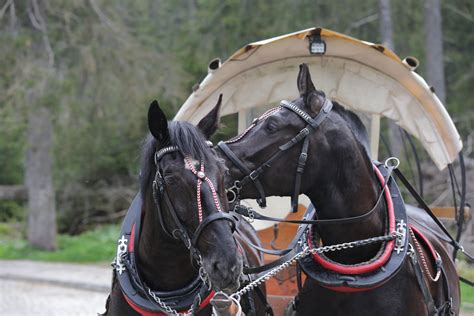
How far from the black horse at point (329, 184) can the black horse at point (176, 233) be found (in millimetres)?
363

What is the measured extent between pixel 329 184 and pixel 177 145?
1.01 meters

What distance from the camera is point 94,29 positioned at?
17078 mm

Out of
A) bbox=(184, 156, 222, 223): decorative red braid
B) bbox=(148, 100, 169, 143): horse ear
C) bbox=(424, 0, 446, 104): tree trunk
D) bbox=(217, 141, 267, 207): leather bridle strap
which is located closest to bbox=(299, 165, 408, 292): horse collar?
bbox=(217, 141, 267, 207): leather bridle strap

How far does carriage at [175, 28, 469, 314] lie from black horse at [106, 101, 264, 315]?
177cm

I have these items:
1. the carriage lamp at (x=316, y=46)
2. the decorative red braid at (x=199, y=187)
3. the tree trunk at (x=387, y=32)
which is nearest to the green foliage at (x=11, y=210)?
the tree trunk at (x=387, y=32)

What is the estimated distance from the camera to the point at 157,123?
3971 millimetres

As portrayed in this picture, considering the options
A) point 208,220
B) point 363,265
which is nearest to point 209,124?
point 208,220

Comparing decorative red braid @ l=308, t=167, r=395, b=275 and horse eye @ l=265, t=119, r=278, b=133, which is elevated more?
horse eye @ l=265, t=119, r=278, b=133

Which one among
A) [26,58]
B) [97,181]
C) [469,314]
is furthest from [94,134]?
[469,314]

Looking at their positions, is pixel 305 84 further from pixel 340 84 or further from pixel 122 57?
pixel 122 57

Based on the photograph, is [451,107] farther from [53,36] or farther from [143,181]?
[143,181]

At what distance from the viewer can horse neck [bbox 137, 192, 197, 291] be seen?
163 inches

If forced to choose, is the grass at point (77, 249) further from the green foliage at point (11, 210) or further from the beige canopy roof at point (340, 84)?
the beige canopy roof at point (340, 84)

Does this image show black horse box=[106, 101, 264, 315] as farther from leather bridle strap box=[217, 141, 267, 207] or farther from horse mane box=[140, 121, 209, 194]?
leather bridle strap box=[217, 141, 267, 207]
